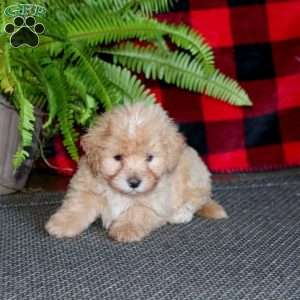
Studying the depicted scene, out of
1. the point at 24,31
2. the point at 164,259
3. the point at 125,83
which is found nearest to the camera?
the point at 164,259

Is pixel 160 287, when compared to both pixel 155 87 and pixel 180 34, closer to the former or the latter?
pixel 180 34

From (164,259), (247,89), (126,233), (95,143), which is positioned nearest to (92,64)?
(95,143)

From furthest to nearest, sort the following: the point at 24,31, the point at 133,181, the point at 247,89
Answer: the point at 247,89
the point at 24,31
the point at 133,181

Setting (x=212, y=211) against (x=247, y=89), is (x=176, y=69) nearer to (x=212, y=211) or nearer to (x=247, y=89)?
(x=247, y=89)

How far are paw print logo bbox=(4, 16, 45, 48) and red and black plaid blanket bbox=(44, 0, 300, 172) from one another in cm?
81

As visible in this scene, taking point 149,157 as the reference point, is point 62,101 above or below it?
above

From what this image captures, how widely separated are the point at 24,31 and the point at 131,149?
62cm

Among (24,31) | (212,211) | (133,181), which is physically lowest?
(212,211)

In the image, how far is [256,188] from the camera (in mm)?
2688

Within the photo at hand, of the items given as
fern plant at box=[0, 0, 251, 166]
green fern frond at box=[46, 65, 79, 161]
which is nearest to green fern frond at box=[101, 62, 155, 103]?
fern plant at box=[0, 0, 251, 166]

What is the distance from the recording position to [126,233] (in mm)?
2094

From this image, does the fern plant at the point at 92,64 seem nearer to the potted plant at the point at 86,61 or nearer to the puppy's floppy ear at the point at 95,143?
the potted plant at the point at 86,61

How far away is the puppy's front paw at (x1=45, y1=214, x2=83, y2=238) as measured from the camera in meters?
2.11

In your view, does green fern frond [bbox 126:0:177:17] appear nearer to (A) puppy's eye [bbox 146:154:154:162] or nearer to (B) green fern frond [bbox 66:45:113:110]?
(B) green fern frond [bbox 66:45:113:110]
